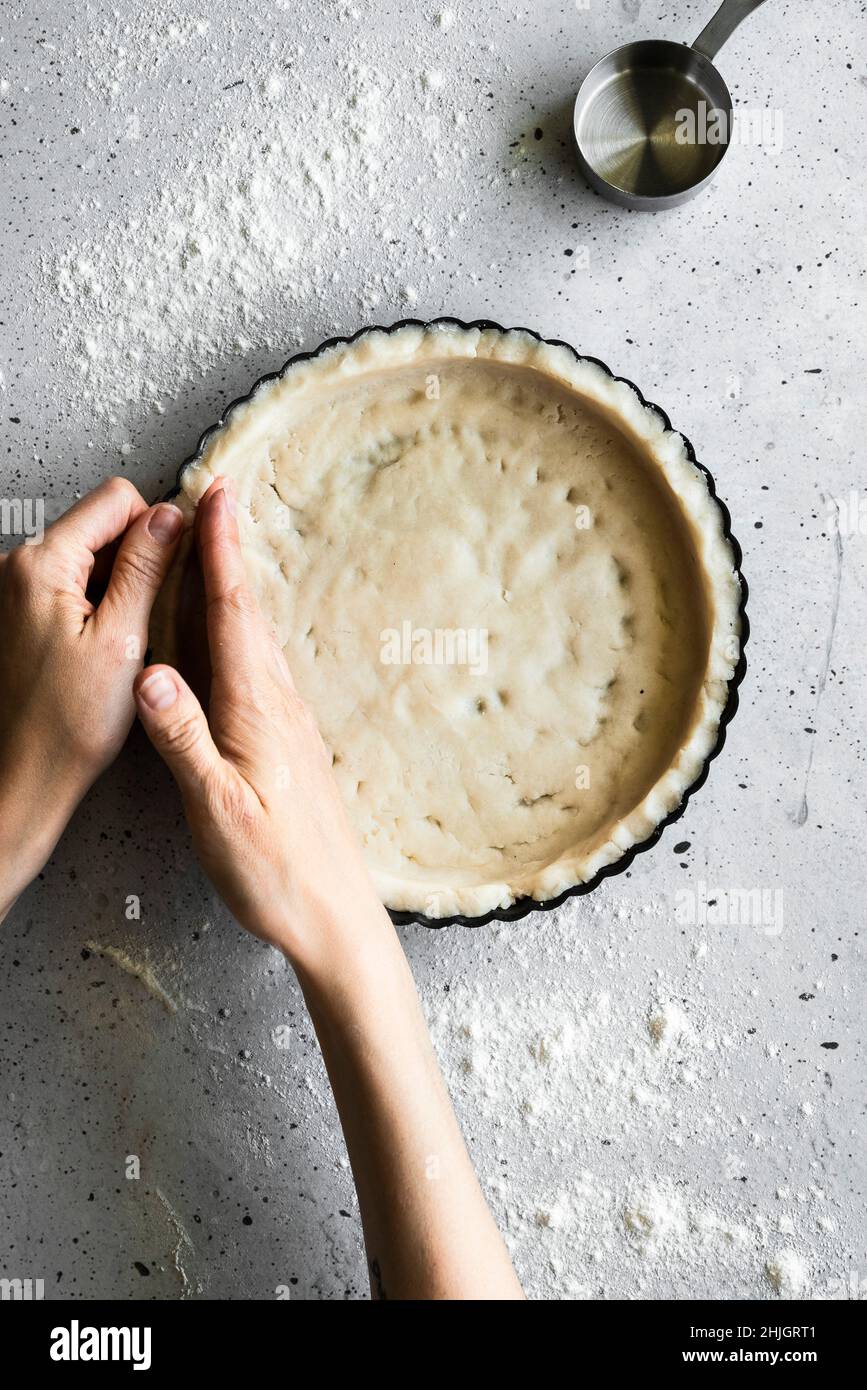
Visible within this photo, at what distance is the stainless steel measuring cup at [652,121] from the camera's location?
4.37 ft

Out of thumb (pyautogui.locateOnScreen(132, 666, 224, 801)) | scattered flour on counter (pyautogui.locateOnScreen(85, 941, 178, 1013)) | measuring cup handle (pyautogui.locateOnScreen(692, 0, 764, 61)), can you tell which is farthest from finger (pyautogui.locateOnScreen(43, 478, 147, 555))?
measuring cup handle (pyautogui.locateOnScreen(692, 0, 764, 61))

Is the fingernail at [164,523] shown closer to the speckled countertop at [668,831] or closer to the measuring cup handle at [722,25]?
the speckled countertop at [668,831]

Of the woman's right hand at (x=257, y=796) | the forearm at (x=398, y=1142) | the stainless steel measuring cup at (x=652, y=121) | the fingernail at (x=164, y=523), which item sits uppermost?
the stainless steel measuring cup at (x=652, y=121)

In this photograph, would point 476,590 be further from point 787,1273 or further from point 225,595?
point 787,1273

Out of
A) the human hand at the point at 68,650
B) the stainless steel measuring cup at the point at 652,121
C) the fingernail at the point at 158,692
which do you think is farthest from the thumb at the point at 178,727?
the stainless steel measuring cup at the point at 652,121

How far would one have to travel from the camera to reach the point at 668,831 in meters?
1.32

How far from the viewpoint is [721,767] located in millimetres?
1328

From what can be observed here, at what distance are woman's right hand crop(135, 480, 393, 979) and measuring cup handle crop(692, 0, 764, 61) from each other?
790mm

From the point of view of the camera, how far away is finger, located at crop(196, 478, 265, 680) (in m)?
1.14

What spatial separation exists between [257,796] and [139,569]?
0.91 ft

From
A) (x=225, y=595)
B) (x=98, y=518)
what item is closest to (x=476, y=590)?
(x=225, y=595)

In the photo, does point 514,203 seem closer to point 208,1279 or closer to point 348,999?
point 348,999

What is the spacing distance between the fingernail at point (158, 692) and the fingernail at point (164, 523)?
0.18m

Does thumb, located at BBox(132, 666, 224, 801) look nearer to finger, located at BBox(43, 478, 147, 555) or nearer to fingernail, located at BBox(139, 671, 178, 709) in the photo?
fingernail, located at BBox(139, 671, 178, 709)
